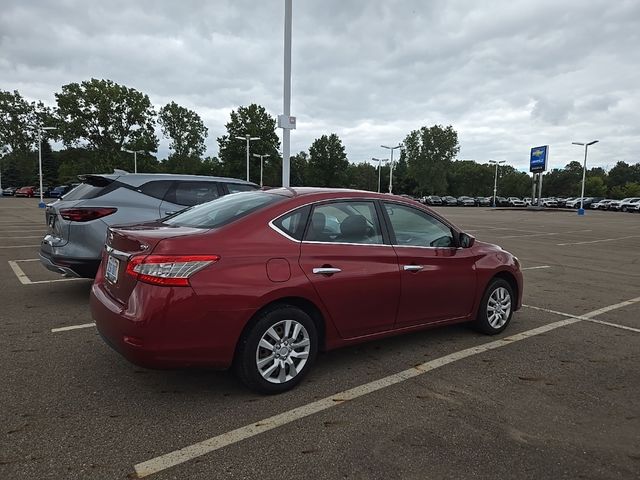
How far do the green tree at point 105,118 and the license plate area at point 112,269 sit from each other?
7686cm

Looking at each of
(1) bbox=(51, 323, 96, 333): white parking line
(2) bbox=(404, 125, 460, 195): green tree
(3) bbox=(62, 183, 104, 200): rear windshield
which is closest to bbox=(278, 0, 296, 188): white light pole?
(3) bbox=(62, 183, 104, 200): rear windshield

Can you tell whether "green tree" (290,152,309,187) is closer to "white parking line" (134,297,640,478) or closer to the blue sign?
the blue sign

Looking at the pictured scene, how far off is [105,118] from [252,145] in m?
23.6

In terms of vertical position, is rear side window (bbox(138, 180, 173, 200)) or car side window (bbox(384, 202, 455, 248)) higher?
rear side window (bbox(138, 180, 173, 200))

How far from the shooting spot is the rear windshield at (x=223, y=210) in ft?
12.1

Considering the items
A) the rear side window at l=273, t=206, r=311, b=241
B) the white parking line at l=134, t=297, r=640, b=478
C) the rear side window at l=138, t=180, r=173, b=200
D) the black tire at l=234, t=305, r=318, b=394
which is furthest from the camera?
the rear side window at l=138, t=180, r=173, b=200

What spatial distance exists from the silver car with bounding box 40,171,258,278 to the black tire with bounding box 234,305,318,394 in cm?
321

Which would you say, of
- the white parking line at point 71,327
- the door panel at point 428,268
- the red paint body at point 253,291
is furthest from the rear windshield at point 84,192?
the door panel at point 428,268

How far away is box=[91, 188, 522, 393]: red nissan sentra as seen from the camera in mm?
3135

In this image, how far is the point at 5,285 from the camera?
7.12 m

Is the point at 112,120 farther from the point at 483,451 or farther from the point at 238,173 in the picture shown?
the point at 483,451

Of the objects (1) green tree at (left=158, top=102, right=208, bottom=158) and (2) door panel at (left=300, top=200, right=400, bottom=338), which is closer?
(2) door panel at (left=300, top=200, right=400, bottom=338)

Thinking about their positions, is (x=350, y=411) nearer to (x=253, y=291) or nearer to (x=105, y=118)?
(x=253, y=291)

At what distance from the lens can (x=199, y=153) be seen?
310 ft
